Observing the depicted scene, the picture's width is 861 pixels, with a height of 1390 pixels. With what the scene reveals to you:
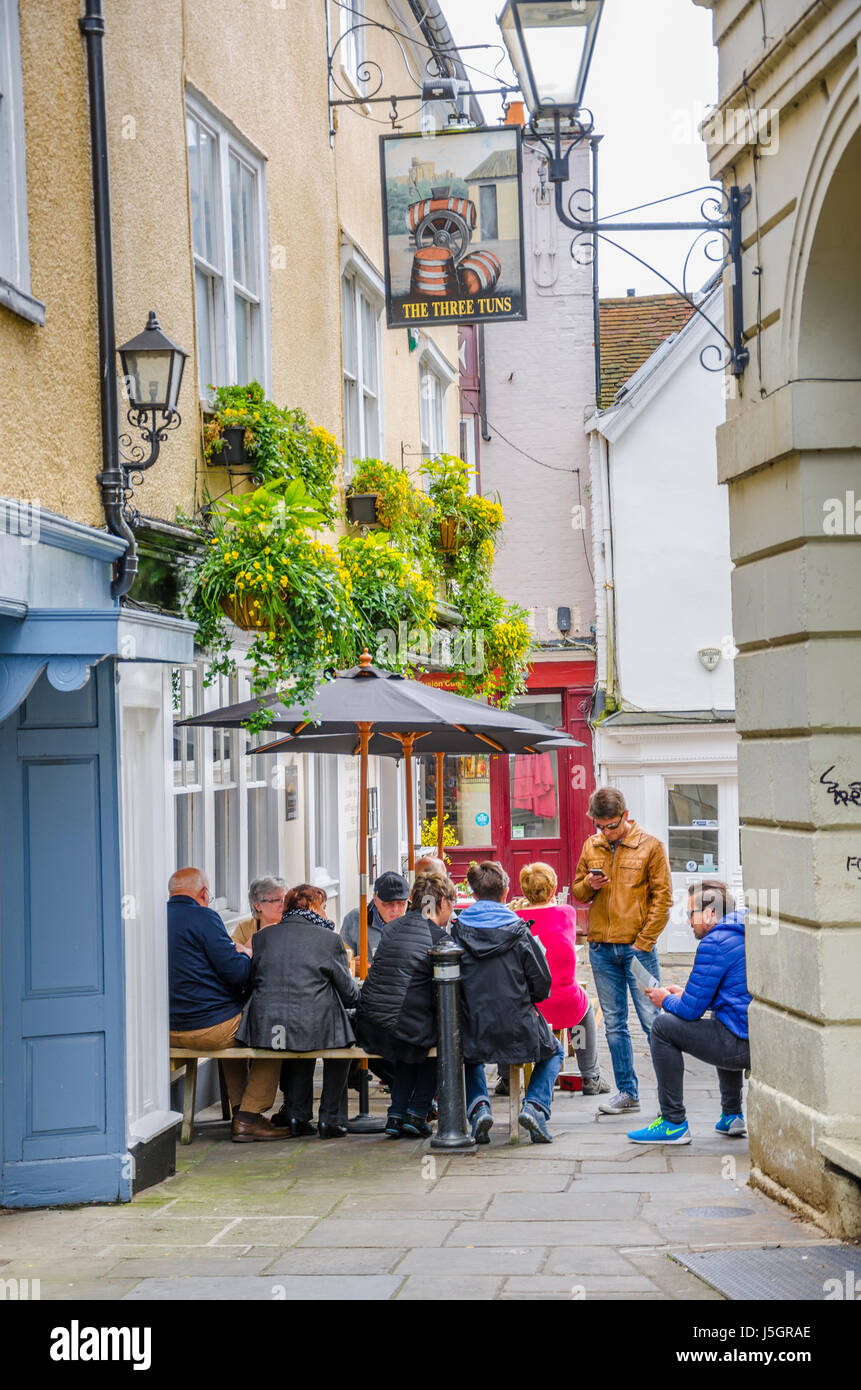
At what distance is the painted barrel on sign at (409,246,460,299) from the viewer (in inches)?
433

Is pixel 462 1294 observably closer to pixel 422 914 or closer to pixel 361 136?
pixel 422 914

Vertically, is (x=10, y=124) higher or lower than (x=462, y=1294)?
higher

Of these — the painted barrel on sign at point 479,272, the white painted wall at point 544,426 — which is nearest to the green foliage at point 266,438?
the painted barrel on sign at point 479,272

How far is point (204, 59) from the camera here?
9.40 m

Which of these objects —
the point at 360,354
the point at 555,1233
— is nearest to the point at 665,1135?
the point at 555,1233

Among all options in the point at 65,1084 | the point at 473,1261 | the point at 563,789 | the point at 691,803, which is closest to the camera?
the point at 473,1261

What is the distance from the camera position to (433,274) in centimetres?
1103

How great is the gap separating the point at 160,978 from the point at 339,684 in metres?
2.24

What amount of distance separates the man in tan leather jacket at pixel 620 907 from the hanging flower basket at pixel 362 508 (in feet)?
12.6

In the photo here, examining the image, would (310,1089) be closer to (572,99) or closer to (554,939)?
(554,939)

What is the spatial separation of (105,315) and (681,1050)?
4.77 m

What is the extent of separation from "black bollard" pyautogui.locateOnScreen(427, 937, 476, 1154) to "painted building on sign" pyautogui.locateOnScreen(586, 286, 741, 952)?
11394mm

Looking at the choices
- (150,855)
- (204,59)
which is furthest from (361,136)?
(150,855)
